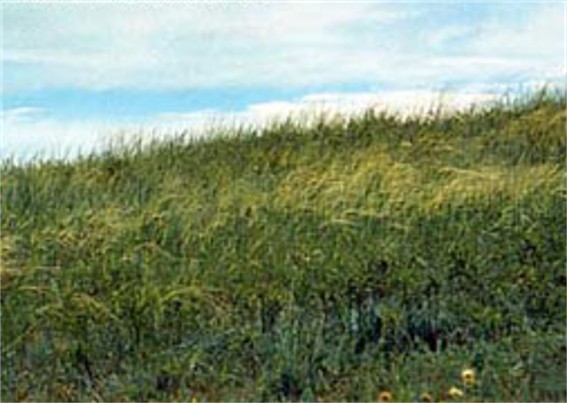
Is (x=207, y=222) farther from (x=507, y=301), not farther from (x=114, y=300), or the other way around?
(x=507, y=301)

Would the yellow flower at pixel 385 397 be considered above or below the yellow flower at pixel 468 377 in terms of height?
below

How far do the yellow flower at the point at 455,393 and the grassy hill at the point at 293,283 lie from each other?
0.06m

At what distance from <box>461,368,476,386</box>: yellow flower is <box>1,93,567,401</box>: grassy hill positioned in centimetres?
2

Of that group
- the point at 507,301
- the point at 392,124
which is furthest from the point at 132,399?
the point at 392,124

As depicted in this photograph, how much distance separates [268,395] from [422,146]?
4.97 metres

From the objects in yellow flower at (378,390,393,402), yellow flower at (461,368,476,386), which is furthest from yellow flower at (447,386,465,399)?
yellow flower at (378,390,393,402)

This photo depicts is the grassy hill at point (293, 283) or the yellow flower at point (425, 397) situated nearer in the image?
the yellow flower at point (425, 397)

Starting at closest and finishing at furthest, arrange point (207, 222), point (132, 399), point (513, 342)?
point (132, 399)
point (513, 342)
point (207, 222)

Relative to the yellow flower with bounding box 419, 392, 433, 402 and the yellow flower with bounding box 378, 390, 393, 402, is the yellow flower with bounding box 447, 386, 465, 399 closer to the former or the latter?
the yellow flower with bounding box 419, 392, 433, 402

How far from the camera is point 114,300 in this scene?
6918 mm

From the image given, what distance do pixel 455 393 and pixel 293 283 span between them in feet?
6.20

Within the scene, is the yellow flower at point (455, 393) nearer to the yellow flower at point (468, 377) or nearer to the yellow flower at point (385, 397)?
the yellow flower at point (468, 377)

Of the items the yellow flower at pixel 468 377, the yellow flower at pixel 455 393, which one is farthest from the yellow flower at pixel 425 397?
the yellow flower at pixel 468 377

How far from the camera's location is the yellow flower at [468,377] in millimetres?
5461
